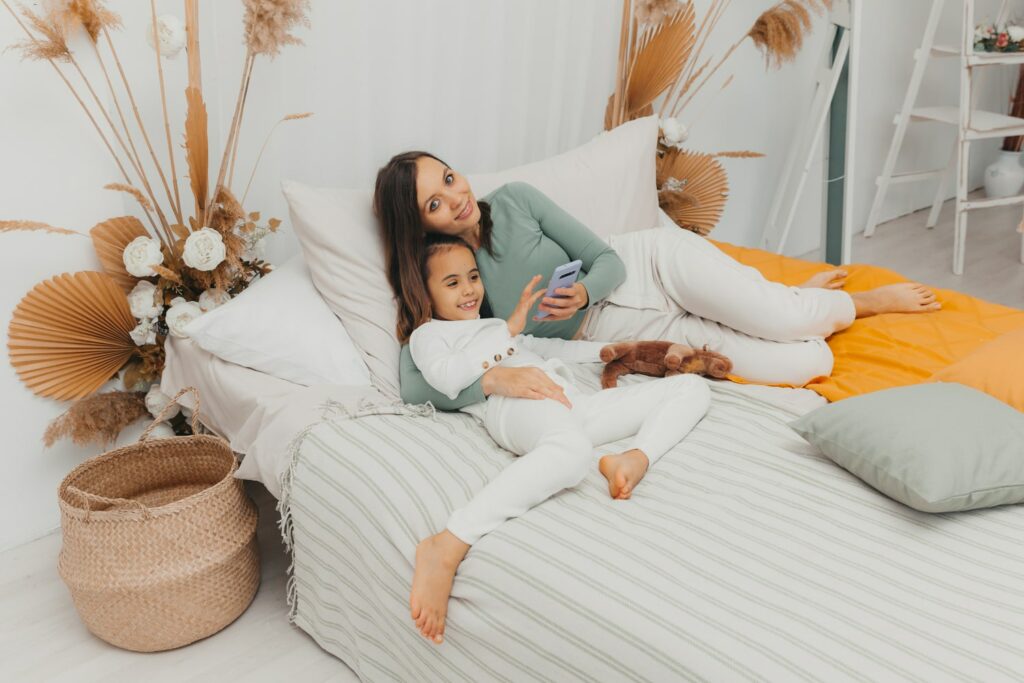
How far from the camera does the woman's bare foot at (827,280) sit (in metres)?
2.22

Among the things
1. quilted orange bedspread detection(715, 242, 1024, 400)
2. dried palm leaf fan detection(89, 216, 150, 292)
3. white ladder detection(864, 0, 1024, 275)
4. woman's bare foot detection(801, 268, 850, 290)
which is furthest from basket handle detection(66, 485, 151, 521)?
white ladder detection(864, 0, 1024, 275)

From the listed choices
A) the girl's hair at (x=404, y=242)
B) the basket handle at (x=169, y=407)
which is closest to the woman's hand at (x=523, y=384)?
the girl's hair at (x=404, y=242)

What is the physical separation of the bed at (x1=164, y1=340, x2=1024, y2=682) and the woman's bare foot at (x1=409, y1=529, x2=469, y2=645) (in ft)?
0.07

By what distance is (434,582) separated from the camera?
1.34 metres

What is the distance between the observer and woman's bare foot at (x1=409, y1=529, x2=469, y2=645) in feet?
4.39

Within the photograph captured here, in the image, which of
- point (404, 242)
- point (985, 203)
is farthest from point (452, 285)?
point (985, 203)

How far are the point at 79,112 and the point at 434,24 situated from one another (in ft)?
3.09

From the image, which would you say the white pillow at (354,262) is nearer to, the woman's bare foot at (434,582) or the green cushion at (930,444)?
the woman's bare foot at (434,582)

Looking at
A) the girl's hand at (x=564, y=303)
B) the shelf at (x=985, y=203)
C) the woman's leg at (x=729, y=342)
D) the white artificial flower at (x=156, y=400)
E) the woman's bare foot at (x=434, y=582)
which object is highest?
the girl's hand at (x=564, y=303)

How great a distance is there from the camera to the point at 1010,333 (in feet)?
5.88

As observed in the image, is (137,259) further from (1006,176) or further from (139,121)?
(1006,176)

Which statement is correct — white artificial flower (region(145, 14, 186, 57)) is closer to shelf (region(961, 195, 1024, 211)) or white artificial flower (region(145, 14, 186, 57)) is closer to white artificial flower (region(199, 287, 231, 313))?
white artificial flower (region(199, 287, 231, 313))

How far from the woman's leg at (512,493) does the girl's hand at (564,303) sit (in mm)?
375

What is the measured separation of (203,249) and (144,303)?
0.21 metres
